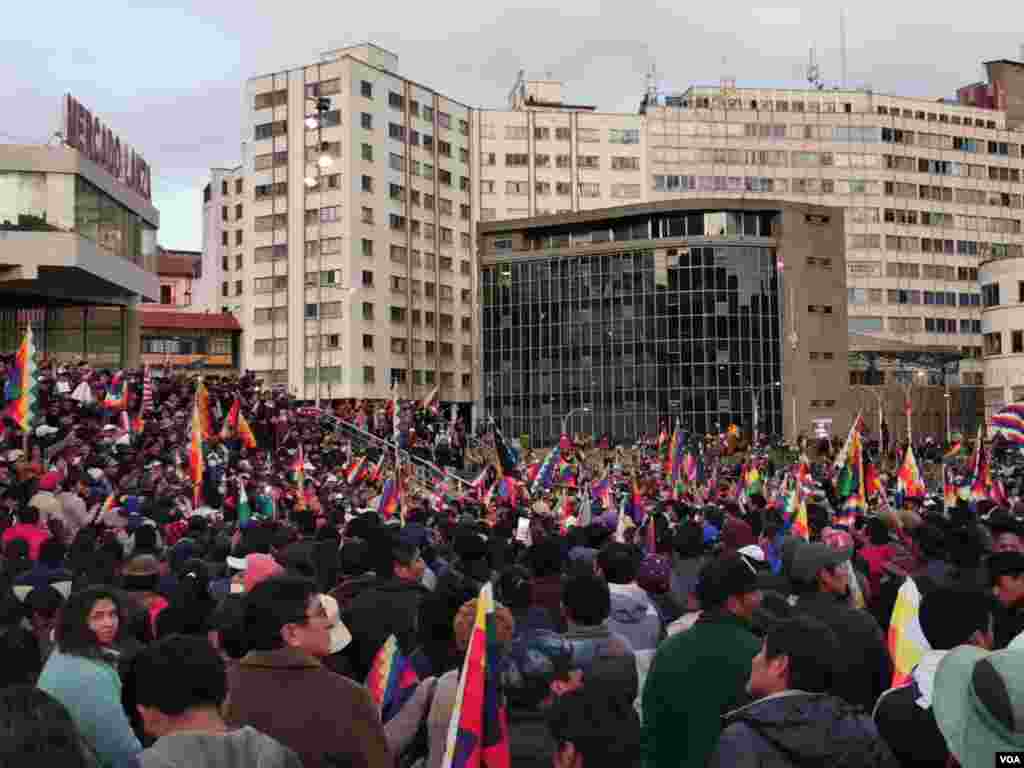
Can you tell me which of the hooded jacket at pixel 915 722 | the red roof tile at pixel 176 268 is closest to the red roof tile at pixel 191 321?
the red roof tile at pixel 176 268

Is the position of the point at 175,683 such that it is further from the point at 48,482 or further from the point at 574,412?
the point at 574,412

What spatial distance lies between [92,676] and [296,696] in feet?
4.01

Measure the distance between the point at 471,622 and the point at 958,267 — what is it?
4378 inches

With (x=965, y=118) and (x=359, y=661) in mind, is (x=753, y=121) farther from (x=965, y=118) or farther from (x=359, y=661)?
(x=359, y=661)

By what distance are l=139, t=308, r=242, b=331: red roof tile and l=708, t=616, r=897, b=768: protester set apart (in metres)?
91.6

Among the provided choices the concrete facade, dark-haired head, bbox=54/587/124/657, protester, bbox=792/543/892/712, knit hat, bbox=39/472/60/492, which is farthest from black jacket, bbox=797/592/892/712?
the concrete facade

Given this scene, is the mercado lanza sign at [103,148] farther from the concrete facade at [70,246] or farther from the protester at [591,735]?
the protester at [591,735]

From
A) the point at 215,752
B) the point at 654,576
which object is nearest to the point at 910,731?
the point at 215,752

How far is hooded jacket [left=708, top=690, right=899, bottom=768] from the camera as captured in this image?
409 cm

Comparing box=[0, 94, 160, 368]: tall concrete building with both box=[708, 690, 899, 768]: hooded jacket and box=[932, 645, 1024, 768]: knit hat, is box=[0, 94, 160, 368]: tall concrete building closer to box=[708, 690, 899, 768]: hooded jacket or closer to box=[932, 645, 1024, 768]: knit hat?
box=[708, 690, 899, 768]: hooded jacket

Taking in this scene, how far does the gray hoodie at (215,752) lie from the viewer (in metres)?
3.74

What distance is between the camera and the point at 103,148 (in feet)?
158

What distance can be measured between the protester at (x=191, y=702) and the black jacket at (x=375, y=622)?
2.36 meters

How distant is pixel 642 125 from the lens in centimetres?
10356
